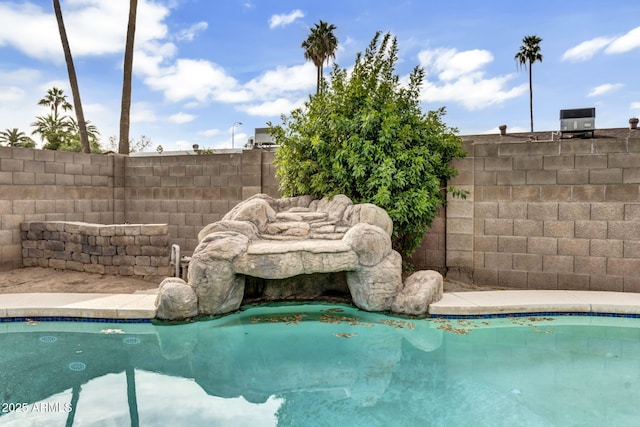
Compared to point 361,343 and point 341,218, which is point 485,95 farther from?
point 361,343

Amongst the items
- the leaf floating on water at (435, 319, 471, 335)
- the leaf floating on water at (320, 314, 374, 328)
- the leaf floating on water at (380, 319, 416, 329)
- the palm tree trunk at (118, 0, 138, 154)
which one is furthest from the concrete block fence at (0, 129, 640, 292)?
the palm tree trunk at (118, 0, 138, 154)

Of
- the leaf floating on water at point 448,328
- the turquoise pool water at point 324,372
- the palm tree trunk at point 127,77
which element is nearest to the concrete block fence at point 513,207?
the turquoise pool water at point 324,372

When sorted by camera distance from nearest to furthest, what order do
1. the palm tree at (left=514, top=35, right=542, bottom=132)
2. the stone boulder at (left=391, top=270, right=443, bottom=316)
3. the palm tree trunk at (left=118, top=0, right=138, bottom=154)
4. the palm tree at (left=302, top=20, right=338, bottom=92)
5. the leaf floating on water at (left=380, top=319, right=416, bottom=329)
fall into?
the leaf floating on water at (left=380, top=319, right=416, bottom=329) < the stone boulder at (left=391, top=270, right=443, bottom=316) < the palm tree trunk at (left=118, top=0, right=138, bottom=154) < the palm tree at (left=302, top=20, right=338, bottom=92) < the palm tree at (left=514, top=35, right=542, bottom=132)

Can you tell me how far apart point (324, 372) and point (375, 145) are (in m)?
3.36

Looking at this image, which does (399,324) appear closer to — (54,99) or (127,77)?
(127,77)

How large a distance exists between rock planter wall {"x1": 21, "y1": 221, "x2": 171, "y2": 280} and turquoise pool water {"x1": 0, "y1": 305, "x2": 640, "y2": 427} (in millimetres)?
1730

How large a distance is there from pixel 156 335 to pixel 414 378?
2.73 meters

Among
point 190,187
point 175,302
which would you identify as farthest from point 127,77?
point 175,302

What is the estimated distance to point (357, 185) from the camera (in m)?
6.00

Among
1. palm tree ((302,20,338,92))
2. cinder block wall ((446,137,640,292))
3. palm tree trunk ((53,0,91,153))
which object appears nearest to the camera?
cinder block wall ((446,137,640,292))

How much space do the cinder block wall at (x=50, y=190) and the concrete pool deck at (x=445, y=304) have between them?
1.94 metres

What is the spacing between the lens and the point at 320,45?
22234 mm

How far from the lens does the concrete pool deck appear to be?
4852mm

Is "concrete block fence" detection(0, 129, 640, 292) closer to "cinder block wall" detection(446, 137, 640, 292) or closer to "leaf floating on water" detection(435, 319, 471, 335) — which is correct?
"cinder block wall" detection(446, 137, 640, 292)
